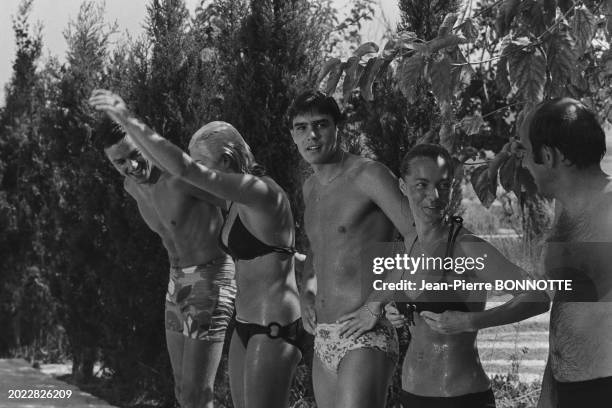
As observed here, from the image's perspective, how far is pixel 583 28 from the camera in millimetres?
3221

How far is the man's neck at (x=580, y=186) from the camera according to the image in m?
2.27

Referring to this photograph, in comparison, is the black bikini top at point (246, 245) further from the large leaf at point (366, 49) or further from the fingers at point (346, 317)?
the large leaf at point (366, 49)

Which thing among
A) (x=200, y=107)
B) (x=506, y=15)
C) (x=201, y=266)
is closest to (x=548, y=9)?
(x=506, y=15)

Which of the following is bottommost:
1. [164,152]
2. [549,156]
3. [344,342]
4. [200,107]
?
[344,342]

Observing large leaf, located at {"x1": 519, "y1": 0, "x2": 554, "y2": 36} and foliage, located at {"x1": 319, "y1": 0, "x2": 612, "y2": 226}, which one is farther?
large leaf, located at {"x1": 519, "y1": 0, "x2": 554, "y2": 36}

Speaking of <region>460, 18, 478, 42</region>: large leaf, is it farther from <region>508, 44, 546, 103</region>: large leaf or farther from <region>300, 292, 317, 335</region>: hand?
<region>300, 292, 317, 335</region>: hand

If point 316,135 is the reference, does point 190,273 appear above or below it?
below

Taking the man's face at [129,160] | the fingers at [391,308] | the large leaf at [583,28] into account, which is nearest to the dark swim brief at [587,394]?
the fingers at [391,308]

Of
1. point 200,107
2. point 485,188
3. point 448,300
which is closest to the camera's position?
point 448,300

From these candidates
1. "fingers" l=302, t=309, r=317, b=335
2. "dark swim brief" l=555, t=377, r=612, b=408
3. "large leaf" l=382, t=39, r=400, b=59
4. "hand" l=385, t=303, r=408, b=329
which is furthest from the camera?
"fingers" l=302, t=309, r=317, b=335

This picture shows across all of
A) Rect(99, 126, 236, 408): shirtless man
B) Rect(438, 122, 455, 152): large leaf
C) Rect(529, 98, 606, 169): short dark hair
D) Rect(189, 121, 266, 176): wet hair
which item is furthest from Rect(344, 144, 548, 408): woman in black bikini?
Rect(99, 126, 236, 408): shirtless man

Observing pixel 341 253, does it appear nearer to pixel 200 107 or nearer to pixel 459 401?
pixel 459 401

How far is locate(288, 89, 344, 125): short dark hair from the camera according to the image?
Result: 3.46 m

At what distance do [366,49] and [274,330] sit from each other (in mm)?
1178
